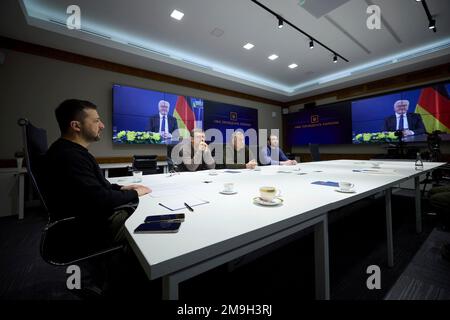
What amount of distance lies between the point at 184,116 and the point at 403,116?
525cm

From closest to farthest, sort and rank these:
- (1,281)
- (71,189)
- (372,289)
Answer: (71,189) < (372,289) < (1,281)

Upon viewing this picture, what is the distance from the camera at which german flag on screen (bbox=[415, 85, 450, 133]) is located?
4.10 m

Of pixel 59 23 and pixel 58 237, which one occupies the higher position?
pixel 59 23

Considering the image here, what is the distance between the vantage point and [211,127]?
17.6ft

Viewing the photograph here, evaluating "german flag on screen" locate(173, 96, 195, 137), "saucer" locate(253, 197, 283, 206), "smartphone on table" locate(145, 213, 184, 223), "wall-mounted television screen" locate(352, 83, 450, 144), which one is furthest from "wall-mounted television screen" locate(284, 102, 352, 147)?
"smartphone on table" locate(145, 213, 184, 223)

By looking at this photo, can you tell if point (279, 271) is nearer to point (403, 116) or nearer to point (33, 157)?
point (33, 157)

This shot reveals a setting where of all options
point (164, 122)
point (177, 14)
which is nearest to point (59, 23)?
point (177, 14)

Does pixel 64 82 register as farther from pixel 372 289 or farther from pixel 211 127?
pixel 372 289

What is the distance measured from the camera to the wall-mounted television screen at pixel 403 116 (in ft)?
13.6

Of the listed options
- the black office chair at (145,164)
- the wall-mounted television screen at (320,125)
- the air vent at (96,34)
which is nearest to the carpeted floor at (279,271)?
the black office chair at (145,164)

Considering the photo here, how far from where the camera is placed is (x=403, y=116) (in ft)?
15.1
